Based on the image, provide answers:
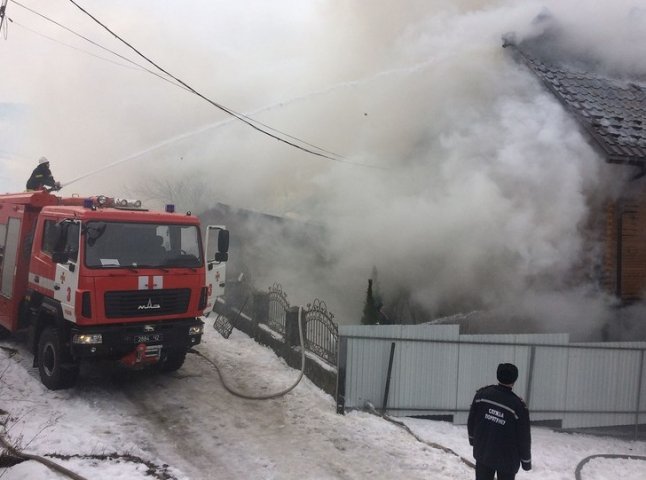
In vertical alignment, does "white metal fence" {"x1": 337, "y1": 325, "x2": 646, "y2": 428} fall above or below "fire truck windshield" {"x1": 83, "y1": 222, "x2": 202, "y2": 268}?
below

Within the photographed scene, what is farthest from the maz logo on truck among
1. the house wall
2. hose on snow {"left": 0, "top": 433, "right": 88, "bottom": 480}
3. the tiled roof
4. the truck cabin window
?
the house wall

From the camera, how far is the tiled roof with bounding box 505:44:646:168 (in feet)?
27.0

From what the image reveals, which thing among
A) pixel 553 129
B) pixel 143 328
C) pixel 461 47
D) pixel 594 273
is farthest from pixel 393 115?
pixel 143 328

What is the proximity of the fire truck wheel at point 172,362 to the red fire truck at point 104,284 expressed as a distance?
0.05 ft

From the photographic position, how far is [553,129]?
843 cm

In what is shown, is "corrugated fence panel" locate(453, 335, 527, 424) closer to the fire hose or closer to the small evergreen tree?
the fire hose

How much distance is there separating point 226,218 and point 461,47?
811 cm

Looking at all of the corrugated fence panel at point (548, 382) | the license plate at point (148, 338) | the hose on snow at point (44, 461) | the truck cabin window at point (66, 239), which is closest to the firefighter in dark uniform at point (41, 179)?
the truck cabin window at point (66, 239)

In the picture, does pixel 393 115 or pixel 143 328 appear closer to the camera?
pixel 143 328

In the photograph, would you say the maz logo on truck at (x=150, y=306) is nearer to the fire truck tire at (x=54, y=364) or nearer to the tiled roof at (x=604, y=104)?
the fire truck tire at (x=54, y=364)

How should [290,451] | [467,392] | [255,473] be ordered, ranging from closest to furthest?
[255,473] → [290,451] → [467,392]

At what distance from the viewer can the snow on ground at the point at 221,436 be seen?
4.91m

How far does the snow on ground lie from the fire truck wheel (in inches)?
5.3

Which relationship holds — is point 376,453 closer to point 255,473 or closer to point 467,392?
point 255,473
